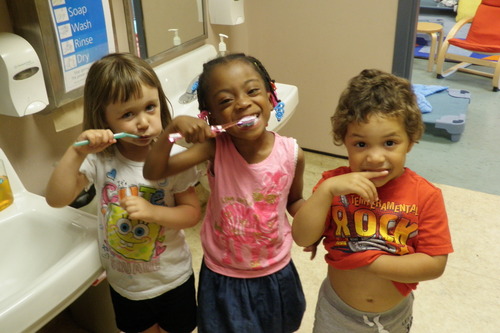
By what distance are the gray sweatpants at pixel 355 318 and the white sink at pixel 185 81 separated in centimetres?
79

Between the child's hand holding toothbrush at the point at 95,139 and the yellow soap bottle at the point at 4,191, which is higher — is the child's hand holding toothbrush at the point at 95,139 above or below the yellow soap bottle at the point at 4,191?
above

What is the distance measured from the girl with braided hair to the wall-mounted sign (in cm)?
55

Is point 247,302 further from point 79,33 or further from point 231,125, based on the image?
point 79,33

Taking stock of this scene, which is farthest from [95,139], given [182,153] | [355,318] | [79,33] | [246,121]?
[355,318]

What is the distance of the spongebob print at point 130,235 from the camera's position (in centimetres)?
110

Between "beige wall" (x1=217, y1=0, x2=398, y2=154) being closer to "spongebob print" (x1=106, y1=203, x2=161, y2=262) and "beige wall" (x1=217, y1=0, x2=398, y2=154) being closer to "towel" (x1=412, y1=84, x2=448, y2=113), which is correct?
"towel" (x1=412, y1=84, x2=448, y2=113)

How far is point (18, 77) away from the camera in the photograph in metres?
1.25

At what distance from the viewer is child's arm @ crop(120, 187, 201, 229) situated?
101 centimetres

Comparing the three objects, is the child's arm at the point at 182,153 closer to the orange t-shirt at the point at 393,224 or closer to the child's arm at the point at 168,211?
the child's arm at the point at 168,211

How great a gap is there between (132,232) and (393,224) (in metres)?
0.58

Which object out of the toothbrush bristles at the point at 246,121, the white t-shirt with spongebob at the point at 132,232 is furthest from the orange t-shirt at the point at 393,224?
the white t-shirt with spongebob at the point at 132,232

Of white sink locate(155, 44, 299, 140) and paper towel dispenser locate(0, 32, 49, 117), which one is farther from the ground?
paper towel dispenser locate(0, 32, 49, 117)

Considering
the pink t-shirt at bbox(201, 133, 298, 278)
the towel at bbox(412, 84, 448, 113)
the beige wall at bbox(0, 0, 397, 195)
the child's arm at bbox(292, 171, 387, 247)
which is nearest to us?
the child's arm at bbox(292, 171, 387, 247)

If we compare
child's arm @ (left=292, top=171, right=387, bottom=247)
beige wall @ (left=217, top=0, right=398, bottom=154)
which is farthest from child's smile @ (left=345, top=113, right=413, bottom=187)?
beige wall @ (left=217, top=0, right=398, bottom=154)
